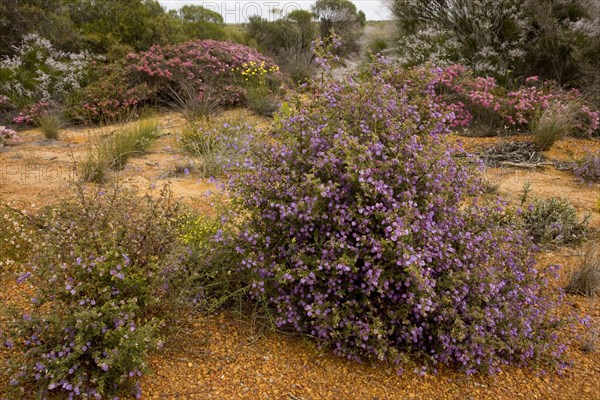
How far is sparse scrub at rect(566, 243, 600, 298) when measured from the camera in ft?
12.5

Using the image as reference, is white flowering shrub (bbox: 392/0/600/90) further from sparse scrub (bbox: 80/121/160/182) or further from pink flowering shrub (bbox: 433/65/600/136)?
sparse scrub (bbox: 80/121/160/182)

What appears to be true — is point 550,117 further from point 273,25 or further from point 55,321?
point 273,25

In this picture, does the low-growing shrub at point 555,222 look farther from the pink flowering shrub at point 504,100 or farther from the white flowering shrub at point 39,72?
the white flowering shrub at point 39,72

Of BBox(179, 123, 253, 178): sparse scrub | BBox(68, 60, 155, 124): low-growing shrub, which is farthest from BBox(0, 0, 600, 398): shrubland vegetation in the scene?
BBox(68, 60, 155, 124): low-growing shrub

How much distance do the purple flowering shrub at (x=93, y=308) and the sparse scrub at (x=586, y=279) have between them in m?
2.85

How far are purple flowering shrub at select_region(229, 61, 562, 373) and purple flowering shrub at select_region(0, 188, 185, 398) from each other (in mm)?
573

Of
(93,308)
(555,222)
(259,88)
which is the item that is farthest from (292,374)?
(259,88)

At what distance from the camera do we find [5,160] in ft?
22.3

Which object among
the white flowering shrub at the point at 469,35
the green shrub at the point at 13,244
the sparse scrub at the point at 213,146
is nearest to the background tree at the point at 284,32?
the white flowering shrub at the point at 469,35

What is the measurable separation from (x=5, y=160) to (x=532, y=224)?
6195mm

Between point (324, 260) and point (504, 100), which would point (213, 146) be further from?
point (504, 100)

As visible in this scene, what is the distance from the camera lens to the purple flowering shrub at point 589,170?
637 centimetres

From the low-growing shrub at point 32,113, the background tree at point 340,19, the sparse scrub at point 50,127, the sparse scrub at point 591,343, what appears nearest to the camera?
the sparse scrub at point 591,343

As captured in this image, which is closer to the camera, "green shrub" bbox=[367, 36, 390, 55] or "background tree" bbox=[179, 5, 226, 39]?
"green shrub" bbox=[367, 36, 390, 55]
